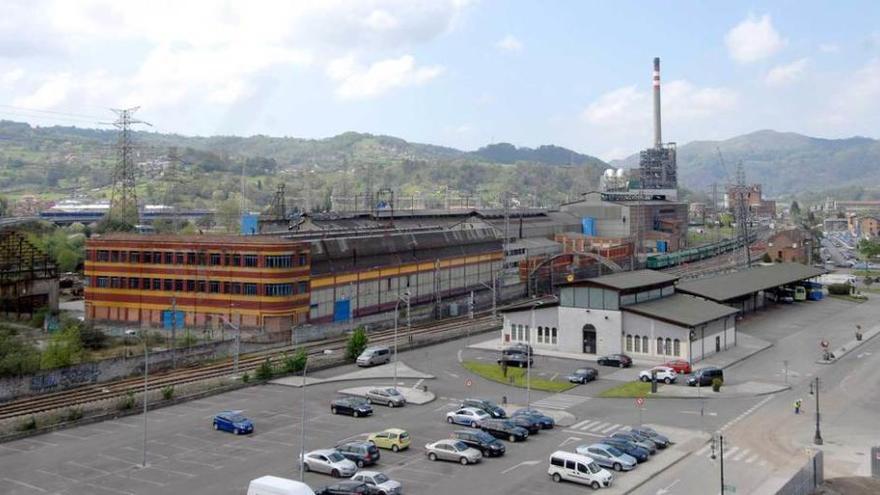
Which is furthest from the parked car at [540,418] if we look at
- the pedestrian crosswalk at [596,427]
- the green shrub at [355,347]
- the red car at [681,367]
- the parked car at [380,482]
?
the green shrub at [355,347]

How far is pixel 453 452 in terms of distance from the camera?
34031 millimetres

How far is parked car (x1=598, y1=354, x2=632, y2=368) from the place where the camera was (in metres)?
55.5

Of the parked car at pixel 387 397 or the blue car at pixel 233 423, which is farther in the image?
the parked car at pixel 387 397

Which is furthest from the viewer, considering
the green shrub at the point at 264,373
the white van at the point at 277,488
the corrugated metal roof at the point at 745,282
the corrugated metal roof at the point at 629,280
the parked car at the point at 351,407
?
the corrugated metal roof at the point at 745,282

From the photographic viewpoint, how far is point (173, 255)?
239 ft

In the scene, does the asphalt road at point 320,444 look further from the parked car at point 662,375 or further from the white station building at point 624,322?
the white station building at point 624,322

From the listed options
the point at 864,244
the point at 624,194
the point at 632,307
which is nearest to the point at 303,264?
the point at 632,307

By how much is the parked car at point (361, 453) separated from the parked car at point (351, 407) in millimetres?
8101

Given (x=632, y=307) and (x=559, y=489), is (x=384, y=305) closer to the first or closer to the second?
(x=632, y=307)

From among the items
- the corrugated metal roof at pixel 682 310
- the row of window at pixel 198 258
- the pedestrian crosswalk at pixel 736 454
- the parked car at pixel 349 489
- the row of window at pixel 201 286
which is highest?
the row of window at pixel 198 258

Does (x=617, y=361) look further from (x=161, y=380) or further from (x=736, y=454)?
(x=161, y=380)

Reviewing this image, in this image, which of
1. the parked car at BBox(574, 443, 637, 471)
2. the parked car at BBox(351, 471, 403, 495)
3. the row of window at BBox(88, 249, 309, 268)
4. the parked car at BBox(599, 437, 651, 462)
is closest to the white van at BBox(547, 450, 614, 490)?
the parked car at BBox(574, 443, 637, 471)

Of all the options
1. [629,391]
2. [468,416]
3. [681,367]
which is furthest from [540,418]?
[681,367]

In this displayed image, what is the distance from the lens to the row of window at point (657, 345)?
56.8 meters
